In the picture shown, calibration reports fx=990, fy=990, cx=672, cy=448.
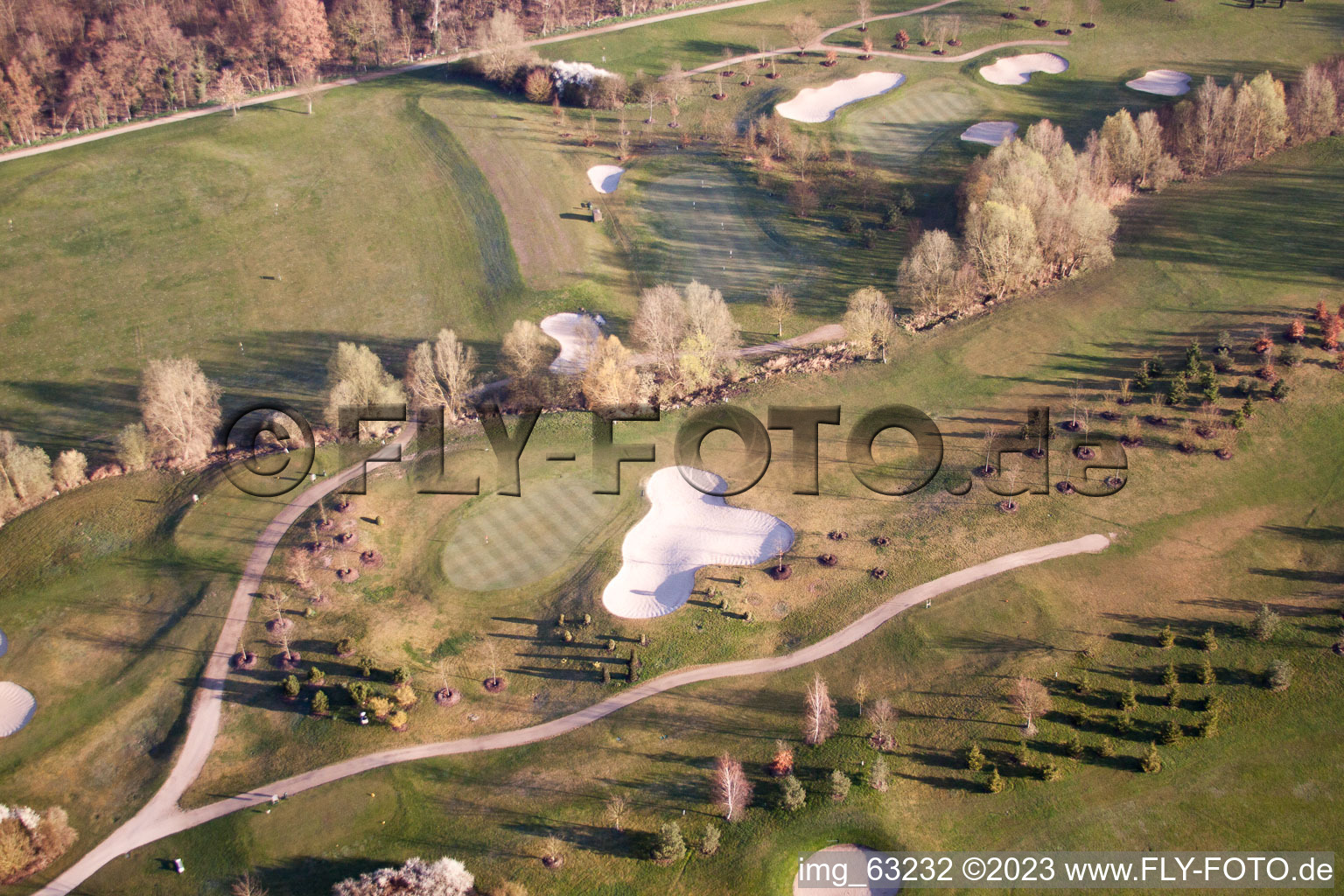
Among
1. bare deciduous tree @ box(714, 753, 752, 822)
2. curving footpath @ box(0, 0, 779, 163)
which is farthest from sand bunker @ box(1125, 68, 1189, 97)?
bare deciduous tree @ box(714, 753, 752, 822)

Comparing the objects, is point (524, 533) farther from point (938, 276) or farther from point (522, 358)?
point (938, 276)

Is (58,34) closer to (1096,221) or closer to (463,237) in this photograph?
(463,237)

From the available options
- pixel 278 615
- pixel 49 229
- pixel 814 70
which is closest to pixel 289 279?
pixel 49 229

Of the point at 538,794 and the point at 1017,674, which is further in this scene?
the point at 1017,674

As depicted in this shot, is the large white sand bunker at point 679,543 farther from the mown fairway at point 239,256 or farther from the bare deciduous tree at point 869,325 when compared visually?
the mown fairway at point 239,256

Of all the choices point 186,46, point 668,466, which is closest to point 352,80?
point 186,46

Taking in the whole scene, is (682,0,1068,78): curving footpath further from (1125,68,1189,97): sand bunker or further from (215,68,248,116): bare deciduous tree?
(215,68,248,116): bare deciduous tree
